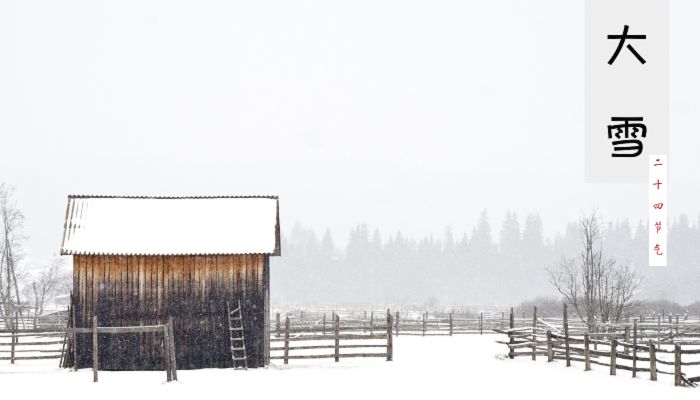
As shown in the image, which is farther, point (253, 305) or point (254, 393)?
point (253, 305)

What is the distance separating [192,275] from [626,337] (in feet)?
46.2

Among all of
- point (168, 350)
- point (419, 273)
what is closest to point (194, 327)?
point (168, 350)

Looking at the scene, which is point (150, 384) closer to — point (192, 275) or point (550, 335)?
point (192, 275)

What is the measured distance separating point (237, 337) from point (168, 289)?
2.60 m

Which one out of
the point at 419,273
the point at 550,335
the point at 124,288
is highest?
the point at 124,288

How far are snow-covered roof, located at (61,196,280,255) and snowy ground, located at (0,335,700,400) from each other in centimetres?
377

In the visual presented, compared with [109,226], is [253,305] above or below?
below

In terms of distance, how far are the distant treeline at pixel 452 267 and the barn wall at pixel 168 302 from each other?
111077mm

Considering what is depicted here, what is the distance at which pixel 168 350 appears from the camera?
2097cm

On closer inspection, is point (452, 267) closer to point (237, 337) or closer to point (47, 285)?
point (47, 285)

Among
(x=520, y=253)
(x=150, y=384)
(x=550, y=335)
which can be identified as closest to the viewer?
(x=150, y=384)

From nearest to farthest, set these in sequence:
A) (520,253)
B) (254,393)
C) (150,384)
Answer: (254,393) < (150,384) < (520,253)

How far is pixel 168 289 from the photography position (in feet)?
79.8

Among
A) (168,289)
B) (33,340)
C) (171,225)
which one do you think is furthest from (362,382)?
(33,340)
